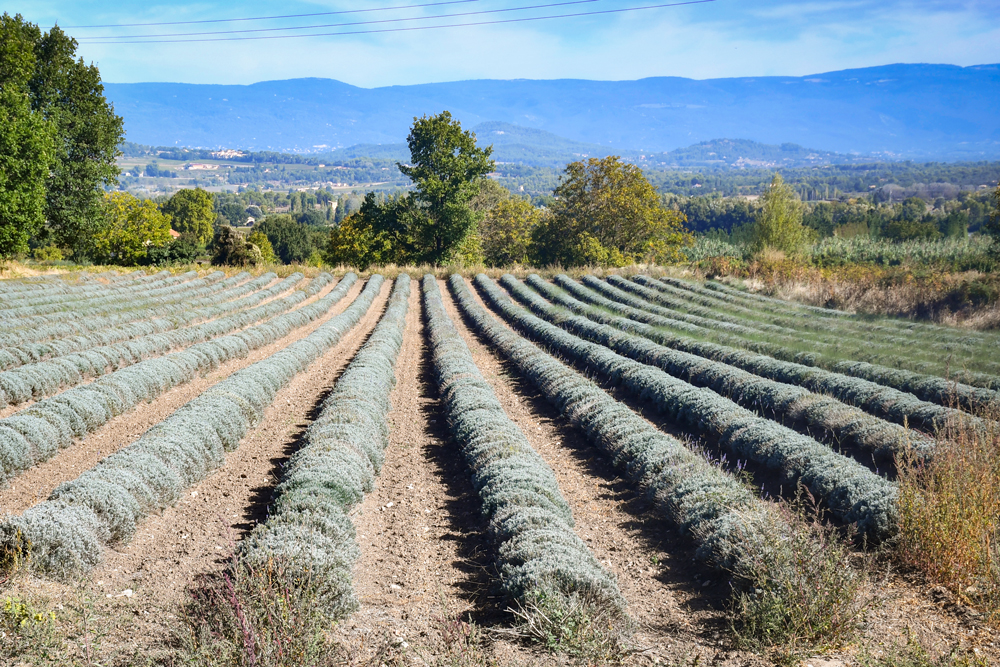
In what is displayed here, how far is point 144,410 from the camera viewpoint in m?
11.1

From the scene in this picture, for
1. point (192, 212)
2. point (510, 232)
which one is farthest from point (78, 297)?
point (192, 212)

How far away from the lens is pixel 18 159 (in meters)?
23.9

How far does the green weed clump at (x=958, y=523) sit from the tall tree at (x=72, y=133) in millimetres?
38780

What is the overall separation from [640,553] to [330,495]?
352 centimetres

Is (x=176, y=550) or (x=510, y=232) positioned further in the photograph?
(x=510, y=232)

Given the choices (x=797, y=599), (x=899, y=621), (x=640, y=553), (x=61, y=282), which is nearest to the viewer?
(x=797, y=599)

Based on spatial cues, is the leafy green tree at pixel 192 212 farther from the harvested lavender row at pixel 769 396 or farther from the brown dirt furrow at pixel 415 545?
the brown dirt furrow at pixel 415 545

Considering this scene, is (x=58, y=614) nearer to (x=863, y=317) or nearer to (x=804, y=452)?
(x=804, y=452)

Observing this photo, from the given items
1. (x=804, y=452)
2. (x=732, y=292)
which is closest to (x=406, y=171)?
(x=732, y=292)

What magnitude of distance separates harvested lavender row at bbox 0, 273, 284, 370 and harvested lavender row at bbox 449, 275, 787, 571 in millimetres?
11445

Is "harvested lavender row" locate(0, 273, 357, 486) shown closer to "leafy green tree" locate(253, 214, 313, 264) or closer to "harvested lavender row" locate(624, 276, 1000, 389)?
"harvested lavender row" locate(624, 276, 1000, 389)

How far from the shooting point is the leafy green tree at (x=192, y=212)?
3140 inches

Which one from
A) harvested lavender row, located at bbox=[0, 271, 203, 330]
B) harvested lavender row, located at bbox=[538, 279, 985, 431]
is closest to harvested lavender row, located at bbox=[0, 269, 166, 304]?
harvested lavender row, located at bbox=[0, 271, 203, 330]

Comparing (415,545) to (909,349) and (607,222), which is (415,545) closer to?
(909,349)
